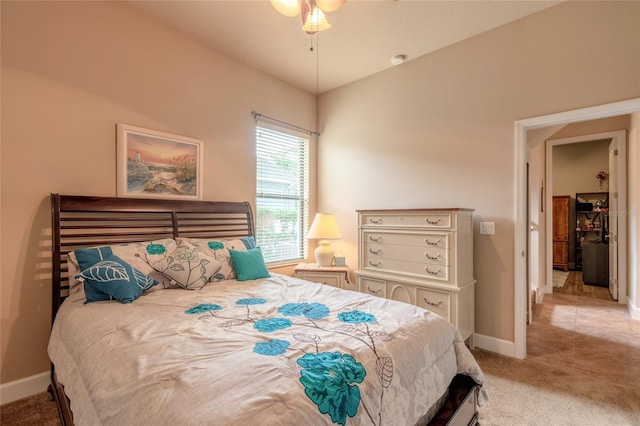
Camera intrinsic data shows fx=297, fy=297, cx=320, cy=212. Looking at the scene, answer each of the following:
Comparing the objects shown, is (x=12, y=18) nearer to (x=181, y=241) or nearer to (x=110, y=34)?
(x=110, y=34)

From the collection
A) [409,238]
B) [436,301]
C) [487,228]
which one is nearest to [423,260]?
[409,238]

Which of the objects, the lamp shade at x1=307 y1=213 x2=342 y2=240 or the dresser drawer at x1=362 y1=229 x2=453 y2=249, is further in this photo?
the lamp shade at x1=307 y1=213 x2=342 y2=240

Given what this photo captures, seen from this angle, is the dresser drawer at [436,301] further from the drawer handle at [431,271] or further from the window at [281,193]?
the window at [281,193]

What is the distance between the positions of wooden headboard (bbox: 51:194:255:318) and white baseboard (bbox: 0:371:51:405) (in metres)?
0.49

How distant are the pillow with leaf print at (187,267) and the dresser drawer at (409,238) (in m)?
1.57

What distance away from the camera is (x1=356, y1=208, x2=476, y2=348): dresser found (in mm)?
2571

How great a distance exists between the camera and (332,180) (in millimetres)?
4055

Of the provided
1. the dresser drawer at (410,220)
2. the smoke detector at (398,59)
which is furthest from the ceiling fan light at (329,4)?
the dresser drawer at (410,220)

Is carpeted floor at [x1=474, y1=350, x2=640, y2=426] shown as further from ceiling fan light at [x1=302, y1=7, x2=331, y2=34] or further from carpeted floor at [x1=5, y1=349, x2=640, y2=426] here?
ceiling fan light at [x1=302, y1=7, x2=331, y2=34]

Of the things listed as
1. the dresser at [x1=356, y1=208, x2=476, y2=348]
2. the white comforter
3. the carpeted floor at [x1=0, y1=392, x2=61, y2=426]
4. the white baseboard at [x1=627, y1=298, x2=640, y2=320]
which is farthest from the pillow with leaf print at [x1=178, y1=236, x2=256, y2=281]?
the white baseboard at [x1=627, y1=298, x2=640, y2=320]

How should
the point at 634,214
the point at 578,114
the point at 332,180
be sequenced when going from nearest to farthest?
the point at 578,114 → the point at 634,214 → the point at 332,180

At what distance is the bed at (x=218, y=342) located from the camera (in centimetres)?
91

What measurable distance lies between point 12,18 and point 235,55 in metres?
1.72

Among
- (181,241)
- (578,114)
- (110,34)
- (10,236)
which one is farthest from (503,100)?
(10,236)
